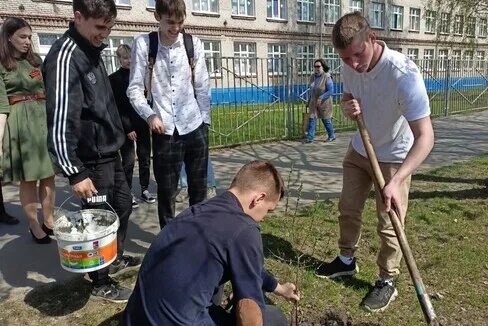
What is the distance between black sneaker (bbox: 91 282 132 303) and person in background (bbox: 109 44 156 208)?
201cm

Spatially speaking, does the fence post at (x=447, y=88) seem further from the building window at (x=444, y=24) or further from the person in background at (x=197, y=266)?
the person in background at (x=197, y=266)

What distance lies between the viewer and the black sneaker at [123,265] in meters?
3.35

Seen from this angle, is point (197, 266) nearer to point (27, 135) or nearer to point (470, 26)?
point (27, 135)

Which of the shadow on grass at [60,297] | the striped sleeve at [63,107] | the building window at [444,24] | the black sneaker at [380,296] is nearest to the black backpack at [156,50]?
the striped sleeve at [63,107]

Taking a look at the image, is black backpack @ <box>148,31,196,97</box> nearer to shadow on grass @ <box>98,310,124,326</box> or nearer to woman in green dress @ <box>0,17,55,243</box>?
woman in green dress @ <box>0,17,55,243</box>

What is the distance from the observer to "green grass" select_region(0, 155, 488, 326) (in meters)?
2.83

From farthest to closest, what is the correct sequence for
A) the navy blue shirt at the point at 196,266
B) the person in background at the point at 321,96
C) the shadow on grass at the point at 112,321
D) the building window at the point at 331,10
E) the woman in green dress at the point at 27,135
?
the building window at the point at 331,10 < the person in background at the point at 321,96 < the woman in green dress at the point at 27,135 < the shadow on grass at the point at 112,321 < the navy blue shirt at the point at 196,266

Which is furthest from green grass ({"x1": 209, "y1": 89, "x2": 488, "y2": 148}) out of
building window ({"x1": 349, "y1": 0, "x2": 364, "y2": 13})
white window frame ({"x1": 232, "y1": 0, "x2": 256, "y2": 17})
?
building window ({"x1": 349, "y1": 0, "x2": 364, "y2": 13})

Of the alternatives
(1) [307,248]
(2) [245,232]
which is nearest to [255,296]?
(2) [245,232]

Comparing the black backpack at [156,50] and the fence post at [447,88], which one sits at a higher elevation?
the black backpack at [156,50]

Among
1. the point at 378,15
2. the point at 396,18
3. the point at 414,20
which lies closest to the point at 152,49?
the point at 378,15

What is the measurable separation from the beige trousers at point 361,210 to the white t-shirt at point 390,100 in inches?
3.7

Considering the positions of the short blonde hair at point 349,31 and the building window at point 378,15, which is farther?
the building window at point 378,15

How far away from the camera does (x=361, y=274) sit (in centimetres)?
335
